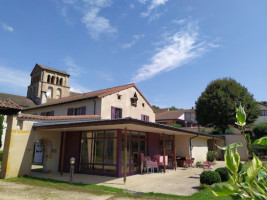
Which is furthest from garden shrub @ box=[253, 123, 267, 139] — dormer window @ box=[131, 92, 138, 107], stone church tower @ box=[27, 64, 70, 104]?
stone church tower @ box=[27, 64, 70, 104]

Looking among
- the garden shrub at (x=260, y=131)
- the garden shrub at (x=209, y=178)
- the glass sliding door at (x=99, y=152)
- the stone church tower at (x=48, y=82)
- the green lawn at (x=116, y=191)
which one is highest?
the stone church tower at (x=48, y=82)

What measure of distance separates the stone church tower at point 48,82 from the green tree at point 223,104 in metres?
31.6

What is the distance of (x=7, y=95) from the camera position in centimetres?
3862

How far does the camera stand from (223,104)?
97.4ft

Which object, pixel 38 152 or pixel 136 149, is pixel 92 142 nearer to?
pixel 136 149

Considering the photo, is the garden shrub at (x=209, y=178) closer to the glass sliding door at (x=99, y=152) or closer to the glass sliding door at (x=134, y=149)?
the glass sliding door at (x=134, y=149)

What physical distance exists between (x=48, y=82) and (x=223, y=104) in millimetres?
36545

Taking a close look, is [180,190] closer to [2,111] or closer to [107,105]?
[2,111]

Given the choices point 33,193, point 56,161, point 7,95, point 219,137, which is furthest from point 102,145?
point 7,95

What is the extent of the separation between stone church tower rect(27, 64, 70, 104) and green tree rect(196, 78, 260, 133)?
104 feet

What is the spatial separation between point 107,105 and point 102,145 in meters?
7.75

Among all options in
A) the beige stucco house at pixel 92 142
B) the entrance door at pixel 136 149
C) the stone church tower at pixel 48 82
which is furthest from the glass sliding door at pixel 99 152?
the stone church tower at pixel 48 82

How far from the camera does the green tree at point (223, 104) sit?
29.6 meters

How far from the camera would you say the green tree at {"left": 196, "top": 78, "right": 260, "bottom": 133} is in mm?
29562
